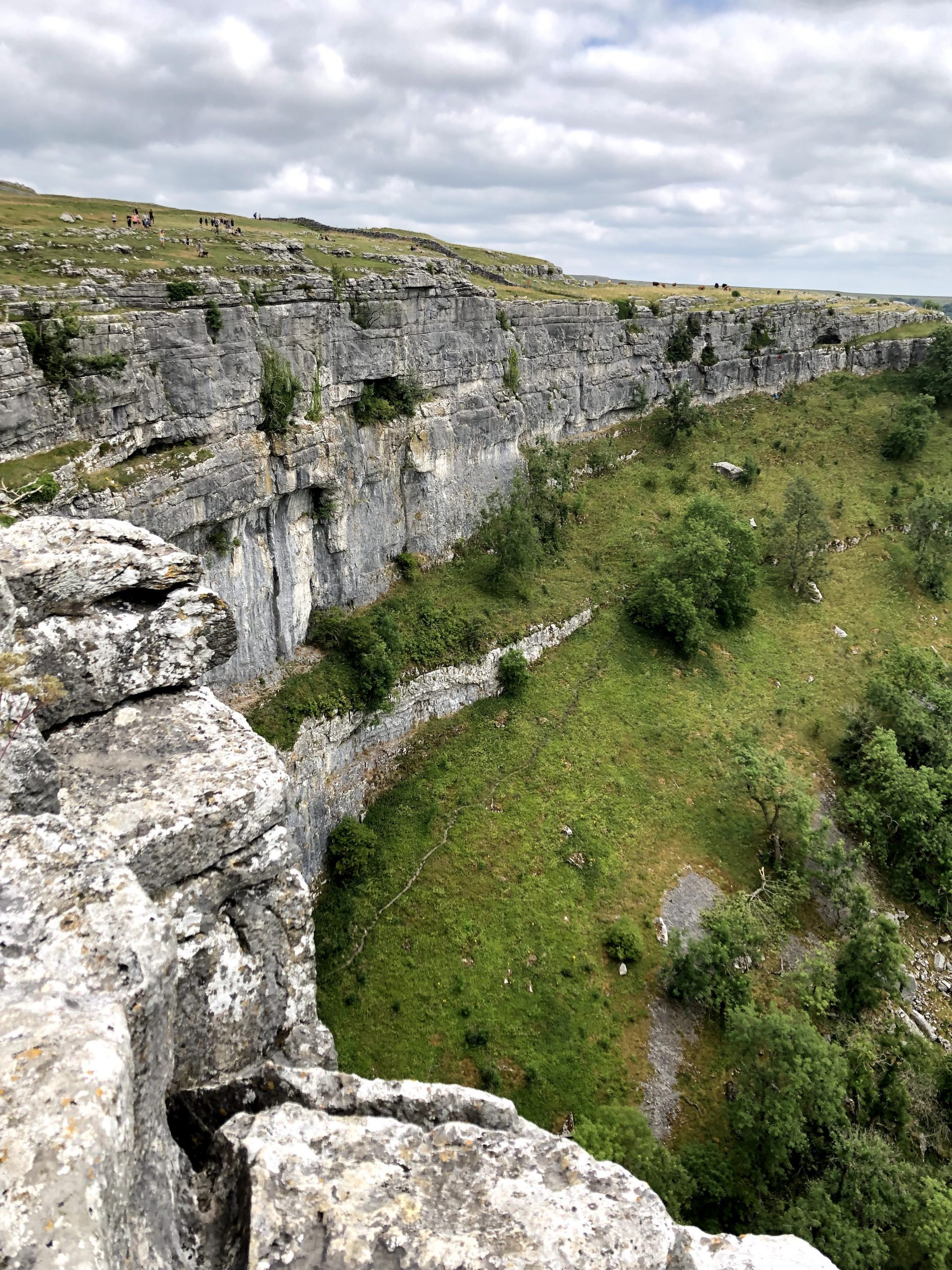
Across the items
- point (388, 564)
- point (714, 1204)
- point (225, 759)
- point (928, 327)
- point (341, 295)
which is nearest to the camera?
point (225, 759)

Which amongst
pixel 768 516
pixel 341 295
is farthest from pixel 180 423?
pixel 768 516

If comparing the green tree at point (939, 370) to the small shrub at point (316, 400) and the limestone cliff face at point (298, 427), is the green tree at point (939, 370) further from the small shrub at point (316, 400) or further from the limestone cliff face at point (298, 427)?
the small shrub at point (316, 400)

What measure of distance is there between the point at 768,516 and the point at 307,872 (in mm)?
41033

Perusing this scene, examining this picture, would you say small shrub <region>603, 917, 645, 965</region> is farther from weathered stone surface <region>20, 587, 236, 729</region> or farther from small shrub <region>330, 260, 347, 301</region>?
small shrub <region>330, 260, 347, 301</region>

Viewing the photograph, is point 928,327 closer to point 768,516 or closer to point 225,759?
point 768,516

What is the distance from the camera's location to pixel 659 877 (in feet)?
89.8

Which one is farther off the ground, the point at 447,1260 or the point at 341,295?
the point at 341,295

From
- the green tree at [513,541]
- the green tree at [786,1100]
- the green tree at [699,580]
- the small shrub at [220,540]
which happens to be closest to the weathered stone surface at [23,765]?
the small shrub at [220,540]

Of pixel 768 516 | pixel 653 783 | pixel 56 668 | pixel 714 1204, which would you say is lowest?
pixel 714 1204

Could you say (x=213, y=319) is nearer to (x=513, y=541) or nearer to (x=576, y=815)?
(x=513, y=541)

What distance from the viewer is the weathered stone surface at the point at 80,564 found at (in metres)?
10.1

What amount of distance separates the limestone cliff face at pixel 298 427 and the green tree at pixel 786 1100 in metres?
19.9

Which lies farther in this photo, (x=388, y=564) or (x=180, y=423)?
(x=388, y=564)

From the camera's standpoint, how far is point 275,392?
26938 millimetres
